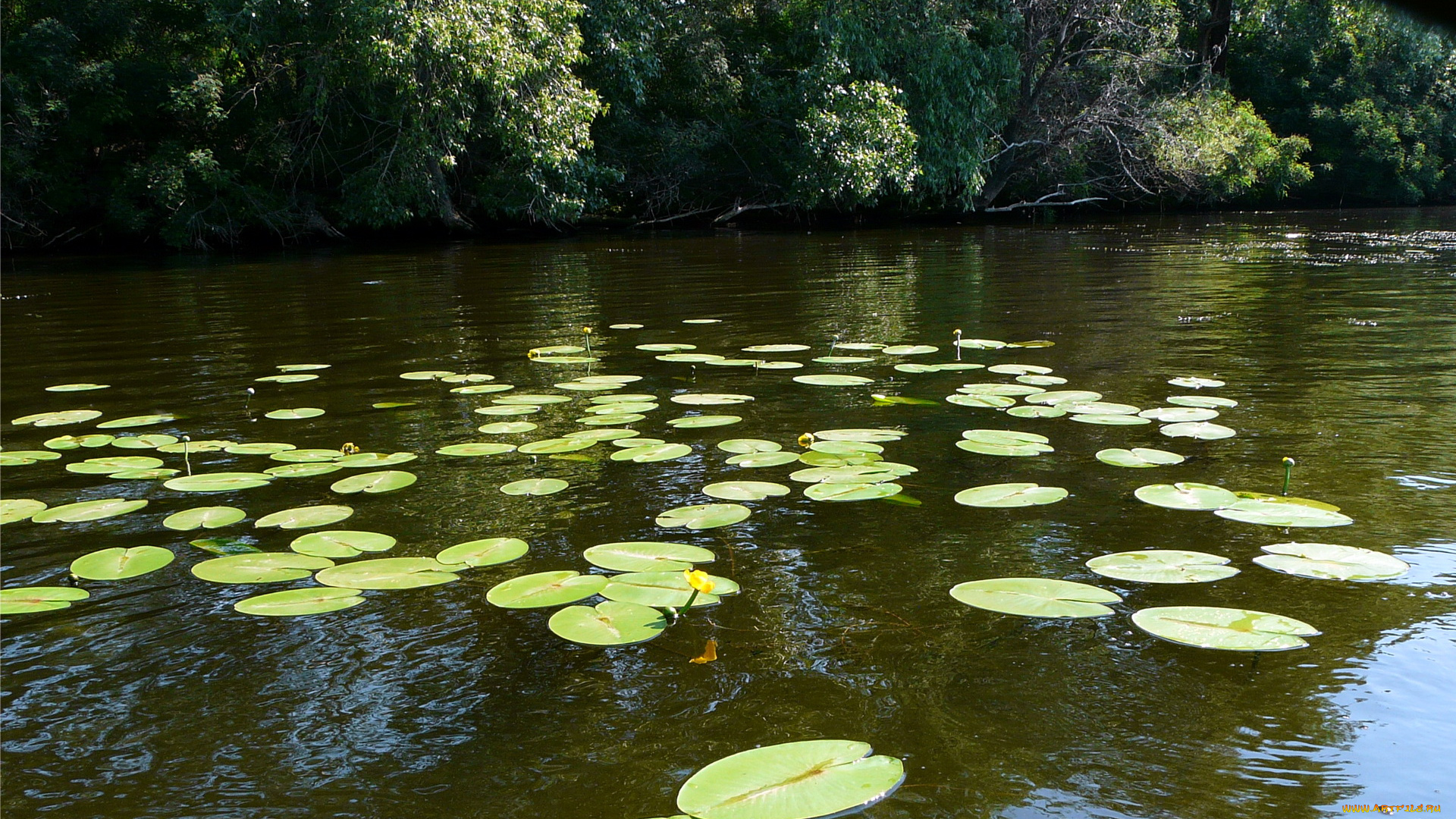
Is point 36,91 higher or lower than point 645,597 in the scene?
higher

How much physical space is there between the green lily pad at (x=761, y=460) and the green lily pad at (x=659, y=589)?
3.11 ft

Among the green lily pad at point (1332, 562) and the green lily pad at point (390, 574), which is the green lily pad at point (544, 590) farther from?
the green lily pad at point (1332, 562)

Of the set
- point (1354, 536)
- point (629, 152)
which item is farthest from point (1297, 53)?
point (1354, 536)

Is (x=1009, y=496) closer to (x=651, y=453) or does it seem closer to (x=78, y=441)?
(x=651, y=453)

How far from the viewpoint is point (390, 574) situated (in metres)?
2.41

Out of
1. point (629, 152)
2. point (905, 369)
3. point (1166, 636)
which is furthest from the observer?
point (629, 152)

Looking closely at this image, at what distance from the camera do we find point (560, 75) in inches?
584

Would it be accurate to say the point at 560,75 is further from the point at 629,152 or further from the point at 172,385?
the point at 172,385

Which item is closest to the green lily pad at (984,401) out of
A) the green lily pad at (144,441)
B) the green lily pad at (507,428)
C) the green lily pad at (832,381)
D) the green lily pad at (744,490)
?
the green lily pad at (832,381)

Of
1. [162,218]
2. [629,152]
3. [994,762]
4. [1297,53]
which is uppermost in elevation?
[1297,53]

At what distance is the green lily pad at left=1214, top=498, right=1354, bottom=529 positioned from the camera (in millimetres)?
2615

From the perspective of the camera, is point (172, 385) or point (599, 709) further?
point (172, 385)

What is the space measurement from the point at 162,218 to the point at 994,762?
17.6 metres

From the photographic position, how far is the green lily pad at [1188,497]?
2.77m
